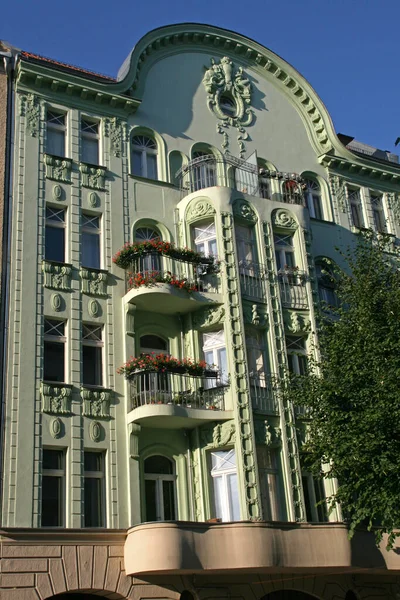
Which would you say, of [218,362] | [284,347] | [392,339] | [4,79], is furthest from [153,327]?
[4,79]

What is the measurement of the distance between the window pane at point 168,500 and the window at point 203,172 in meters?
10.5

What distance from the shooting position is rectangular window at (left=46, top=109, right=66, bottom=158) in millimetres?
26438

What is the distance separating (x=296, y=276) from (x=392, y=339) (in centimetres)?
585

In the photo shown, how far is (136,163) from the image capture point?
27984 millimetres

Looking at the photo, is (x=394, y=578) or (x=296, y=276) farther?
(x=296, y=276)

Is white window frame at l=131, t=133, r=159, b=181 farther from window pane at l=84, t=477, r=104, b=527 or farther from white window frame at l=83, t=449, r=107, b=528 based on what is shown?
window pane at l=84, t=477, r=104, b=527

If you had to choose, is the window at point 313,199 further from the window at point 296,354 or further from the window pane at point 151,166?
the window pane at point 151,166

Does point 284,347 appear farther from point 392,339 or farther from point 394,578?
point 394,578

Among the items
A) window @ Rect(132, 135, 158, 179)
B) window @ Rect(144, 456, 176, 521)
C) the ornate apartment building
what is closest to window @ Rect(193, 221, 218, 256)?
the ornate apartment building

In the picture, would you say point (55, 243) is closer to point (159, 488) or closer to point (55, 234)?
point (55, 234)

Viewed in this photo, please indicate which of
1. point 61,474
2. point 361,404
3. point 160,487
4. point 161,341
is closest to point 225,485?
point 160,487

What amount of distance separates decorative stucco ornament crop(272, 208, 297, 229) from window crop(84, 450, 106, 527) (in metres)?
10.5

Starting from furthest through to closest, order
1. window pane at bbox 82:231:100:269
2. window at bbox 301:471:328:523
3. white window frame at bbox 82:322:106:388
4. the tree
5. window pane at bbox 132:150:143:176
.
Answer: window pane at bbox 132:150:143:176 → window pane at bbox 82:231:100:269 → window at bbox 301:471:328:523 → white window frame at bbox 82:322:106:388 → the tree

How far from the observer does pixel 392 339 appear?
72.8 feet
